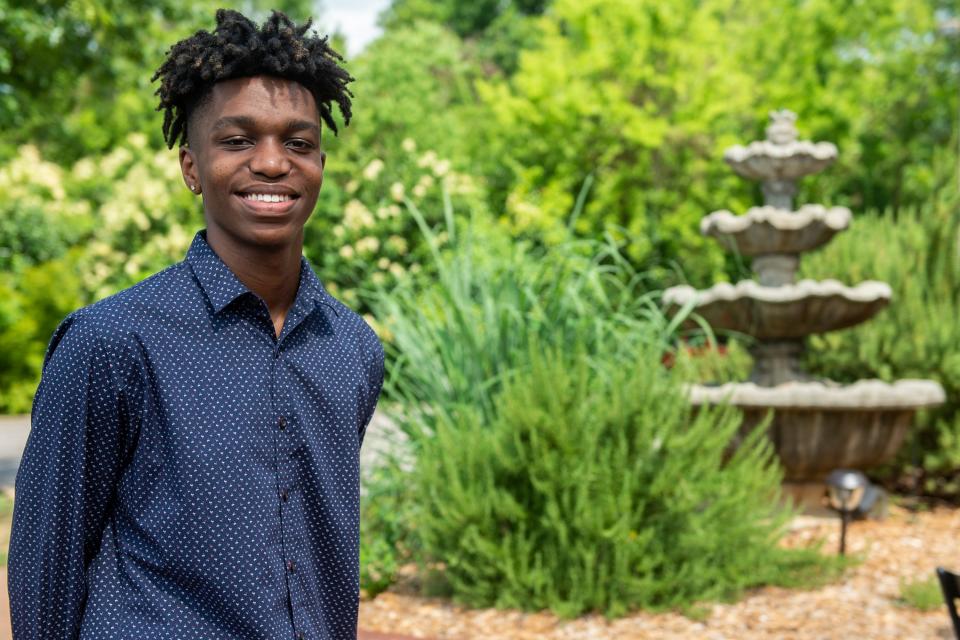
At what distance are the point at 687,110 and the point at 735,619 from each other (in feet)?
31.4

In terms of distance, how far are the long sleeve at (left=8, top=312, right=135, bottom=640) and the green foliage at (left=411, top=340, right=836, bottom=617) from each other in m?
3.18

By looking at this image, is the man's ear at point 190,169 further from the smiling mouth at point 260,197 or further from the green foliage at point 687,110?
the green foliage at point 687,110

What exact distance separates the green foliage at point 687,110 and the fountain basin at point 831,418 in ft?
Answer: 16.8

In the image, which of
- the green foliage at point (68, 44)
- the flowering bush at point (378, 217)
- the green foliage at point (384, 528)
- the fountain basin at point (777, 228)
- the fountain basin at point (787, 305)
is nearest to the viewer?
the green foliage at point (384, 528)

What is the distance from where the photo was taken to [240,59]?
1896 millimetres

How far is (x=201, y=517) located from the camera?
1.82m

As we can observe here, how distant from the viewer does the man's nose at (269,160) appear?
1902mm

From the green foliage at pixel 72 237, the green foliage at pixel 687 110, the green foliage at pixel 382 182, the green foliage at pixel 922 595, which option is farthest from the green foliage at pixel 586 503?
the green foliage at pixel 687 110

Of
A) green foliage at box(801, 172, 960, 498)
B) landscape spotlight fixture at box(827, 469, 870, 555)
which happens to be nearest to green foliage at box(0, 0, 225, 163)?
green foliage at box(801, 172, 960, 498)

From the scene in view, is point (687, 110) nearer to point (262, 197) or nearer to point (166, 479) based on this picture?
point (262, 197)

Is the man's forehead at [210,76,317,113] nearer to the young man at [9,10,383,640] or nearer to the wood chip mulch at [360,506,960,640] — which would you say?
the young man at [9,10,383,640]

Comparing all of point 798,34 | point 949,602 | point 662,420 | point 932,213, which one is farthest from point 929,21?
point 949,602

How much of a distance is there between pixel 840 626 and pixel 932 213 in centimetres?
449

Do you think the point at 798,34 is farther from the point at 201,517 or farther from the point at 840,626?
the point at 201,517
